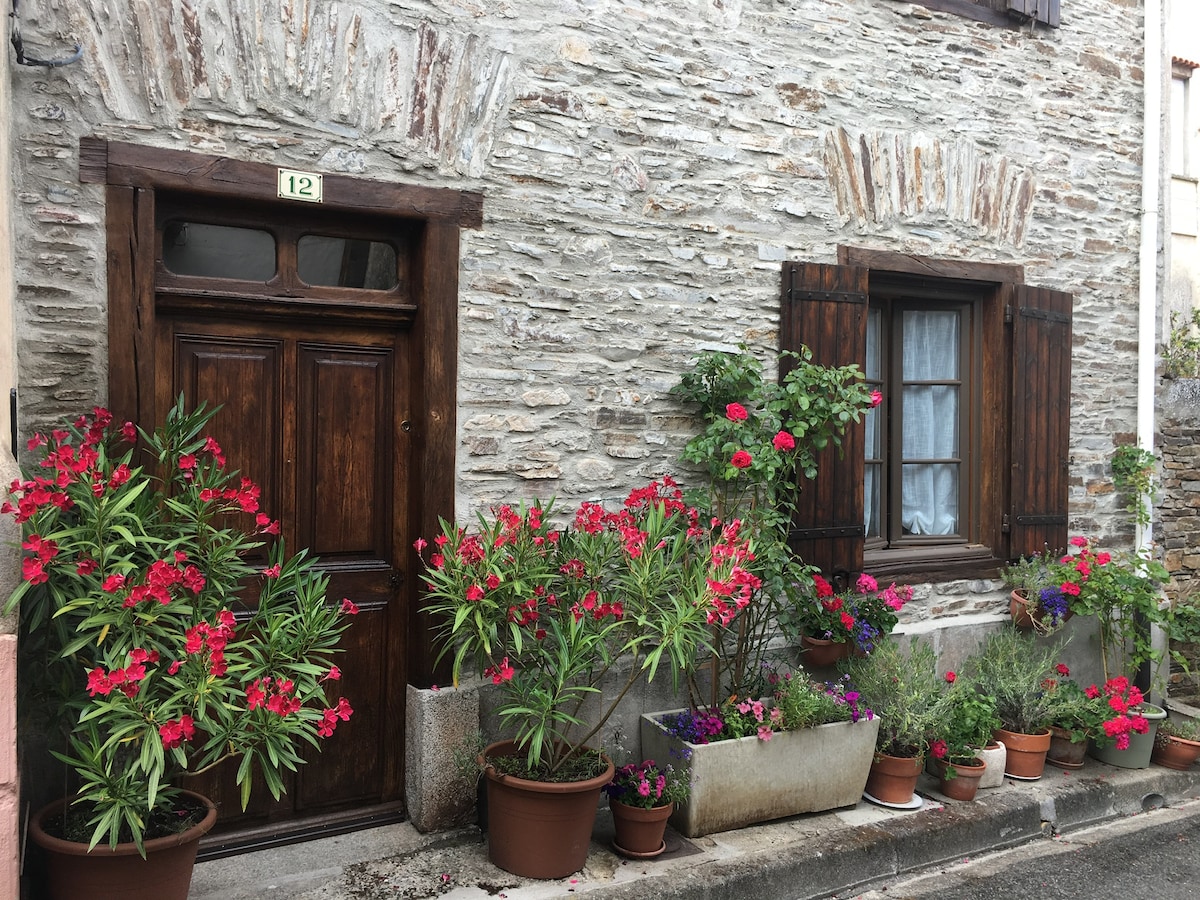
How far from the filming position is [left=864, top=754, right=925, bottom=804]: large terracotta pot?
4613mm

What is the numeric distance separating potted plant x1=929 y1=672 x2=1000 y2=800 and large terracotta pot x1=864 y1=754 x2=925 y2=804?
17cm

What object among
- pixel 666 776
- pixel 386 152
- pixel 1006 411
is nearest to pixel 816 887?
pixel 666 776

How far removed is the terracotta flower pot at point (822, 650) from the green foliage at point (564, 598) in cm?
113

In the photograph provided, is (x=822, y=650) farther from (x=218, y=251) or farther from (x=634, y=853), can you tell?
(x=218, y=251)

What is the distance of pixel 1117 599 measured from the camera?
17.9 feet

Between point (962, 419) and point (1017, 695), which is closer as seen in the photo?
point (1017, 695)

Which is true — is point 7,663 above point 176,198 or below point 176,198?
below

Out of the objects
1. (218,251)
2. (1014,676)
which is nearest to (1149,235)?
(1014,676)

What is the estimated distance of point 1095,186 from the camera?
6.18 m

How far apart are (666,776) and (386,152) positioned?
286cm

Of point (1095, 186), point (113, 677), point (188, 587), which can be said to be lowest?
point (113, 677)

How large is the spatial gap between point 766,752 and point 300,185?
3059 mm

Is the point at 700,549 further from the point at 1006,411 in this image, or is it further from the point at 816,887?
the point at 1006,411

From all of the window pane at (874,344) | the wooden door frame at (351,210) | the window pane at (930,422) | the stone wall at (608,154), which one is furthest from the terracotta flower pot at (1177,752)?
the wooden door frame at (351,210)
